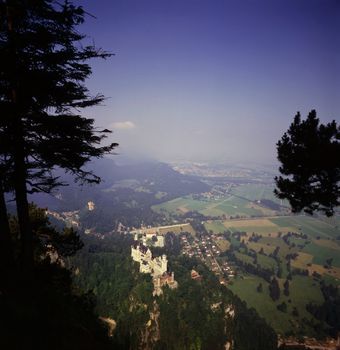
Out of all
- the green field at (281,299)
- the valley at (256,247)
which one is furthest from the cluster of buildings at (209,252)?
the green field at (281,299)

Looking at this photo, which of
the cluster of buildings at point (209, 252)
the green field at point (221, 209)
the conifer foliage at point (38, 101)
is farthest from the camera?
the green field at point (221, 209)

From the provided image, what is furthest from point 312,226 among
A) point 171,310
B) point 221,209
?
point 171,310

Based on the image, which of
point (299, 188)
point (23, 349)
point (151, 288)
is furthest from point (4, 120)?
point (151, 288)

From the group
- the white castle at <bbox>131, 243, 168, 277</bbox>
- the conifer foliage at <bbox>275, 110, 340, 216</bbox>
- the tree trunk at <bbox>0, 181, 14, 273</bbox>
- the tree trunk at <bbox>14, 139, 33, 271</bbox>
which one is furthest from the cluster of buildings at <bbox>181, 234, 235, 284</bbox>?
the tree trunk at <bbox>0, 181, 14, 273</bbox>

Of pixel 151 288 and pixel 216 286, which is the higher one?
pixel 151 288

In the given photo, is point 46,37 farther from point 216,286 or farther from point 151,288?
point 216,286

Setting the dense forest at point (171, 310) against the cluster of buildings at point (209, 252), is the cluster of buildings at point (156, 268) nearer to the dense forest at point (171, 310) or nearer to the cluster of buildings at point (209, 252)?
the dense forest at point (171, 310)
